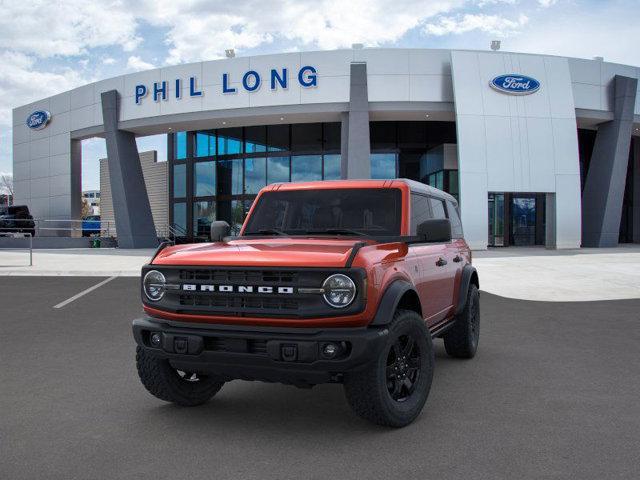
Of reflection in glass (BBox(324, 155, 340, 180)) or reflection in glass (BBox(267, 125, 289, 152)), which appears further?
reflection in glass (BBox(267, 125, 289, 152))

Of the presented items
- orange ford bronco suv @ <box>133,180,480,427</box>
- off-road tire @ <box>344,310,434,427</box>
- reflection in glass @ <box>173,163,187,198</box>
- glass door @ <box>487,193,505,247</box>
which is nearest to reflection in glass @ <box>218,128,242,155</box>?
reflection in glass @ <box>173,163,187,198</box>

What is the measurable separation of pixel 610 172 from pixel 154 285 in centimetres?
2848

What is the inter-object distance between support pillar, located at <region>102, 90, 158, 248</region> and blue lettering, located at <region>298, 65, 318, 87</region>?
402 inches

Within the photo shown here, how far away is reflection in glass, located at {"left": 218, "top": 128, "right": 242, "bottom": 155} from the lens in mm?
33344

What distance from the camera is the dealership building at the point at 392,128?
25.1m

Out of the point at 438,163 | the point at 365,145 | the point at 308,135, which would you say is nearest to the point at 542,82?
the point at 438,163

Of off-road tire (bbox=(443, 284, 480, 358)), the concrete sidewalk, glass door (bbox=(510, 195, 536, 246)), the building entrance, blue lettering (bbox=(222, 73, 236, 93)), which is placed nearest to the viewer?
off-road tire (bbox=(443, 284, 480, 358))

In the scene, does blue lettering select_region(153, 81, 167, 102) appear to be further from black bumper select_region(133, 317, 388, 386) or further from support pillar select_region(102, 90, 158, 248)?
black bumper select_region(133, 317, 388, 386)

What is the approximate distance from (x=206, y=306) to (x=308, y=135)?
93.1ft

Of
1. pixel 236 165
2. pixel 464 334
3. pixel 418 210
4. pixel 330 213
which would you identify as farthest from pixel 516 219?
pixel 330 213

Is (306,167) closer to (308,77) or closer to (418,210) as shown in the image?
(308,77)

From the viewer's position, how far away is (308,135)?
3161cm

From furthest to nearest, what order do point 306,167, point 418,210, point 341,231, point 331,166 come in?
1. point 306,167
2. point 331,166
3. point 418,210
4. point 341,231

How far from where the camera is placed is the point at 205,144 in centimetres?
3478
